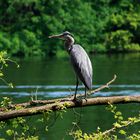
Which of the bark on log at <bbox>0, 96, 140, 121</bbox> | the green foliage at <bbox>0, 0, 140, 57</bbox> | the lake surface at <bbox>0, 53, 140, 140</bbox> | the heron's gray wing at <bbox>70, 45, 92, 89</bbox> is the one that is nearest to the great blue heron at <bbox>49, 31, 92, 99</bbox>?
the heron's gray wing at <bbox>70, 45, 92, 89</bbox>

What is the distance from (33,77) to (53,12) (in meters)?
32.8

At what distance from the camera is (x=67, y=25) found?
72.9 metres

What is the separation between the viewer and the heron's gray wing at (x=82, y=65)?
8.89 meters

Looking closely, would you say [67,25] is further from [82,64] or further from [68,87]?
[82,64]

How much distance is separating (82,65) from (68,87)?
24.7m

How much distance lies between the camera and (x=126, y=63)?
5003cm

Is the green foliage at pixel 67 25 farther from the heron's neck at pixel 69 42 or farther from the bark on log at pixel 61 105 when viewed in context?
the bark on log at pixel 61 105

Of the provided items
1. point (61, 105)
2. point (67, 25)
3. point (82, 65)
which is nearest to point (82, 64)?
point (82, 65)

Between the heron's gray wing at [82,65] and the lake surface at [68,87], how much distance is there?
37.0ft

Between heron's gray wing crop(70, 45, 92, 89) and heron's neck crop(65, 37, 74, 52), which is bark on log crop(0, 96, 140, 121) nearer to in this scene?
heron's gray wing crop(70, 45, 92, 89)

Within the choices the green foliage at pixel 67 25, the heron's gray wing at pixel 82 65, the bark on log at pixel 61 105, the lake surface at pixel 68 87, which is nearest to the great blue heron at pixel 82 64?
the heron's gray wing at pixel 82 65

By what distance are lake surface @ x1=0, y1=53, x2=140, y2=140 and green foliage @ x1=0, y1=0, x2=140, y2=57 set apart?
20355 millimetres

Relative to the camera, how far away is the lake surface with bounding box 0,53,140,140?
23.3m

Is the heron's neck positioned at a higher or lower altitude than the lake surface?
higher
